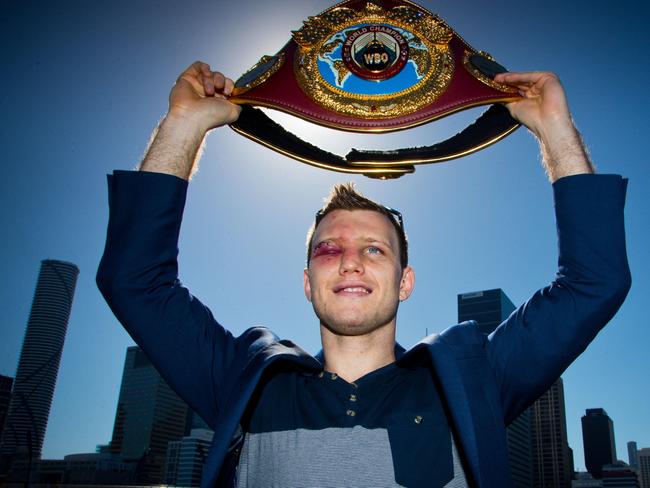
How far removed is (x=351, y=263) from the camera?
296 cm

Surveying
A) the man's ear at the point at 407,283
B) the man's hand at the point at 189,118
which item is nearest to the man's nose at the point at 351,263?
the man's ear at the point at 407,283

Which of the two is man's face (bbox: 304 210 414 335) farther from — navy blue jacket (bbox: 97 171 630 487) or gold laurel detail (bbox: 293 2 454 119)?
gold laurel detail (bbox: 293 2 454 119)

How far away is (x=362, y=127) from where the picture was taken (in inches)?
122

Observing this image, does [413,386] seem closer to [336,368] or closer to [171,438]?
[336,368]

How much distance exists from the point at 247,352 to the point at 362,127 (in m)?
1.63

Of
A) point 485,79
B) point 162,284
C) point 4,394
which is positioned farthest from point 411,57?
point 4,394

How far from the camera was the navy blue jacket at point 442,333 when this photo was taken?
247 centimetres

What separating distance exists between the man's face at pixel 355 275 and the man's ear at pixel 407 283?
0.10m

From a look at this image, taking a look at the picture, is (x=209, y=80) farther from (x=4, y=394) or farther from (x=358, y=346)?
(x=4, y=394)

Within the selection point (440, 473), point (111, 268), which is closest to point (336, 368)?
point (440, 473)

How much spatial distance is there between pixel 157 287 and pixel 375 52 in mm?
2161

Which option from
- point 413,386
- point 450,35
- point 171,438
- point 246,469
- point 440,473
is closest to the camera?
point 440,473

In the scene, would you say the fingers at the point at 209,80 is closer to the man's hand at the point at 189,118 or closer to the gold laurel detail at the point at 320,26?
the man's hand at the point at 189,118

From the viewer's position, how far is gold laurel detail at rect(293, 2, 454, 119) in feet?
10.2
